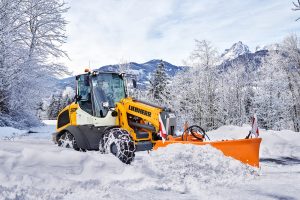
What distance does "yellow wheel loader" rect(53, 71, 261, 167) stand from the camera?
25.0ft

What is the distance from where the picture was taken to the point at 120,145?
7496 mm

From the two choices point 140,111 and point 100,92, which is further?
point 100,92

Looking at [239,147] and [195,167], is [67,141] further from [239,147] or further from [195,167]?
[239,147]

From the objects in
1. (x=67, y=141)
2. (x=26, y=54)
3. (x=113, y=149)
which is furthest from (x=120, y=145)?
(x=26, y=54)

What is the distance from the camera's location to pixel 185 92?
34.5 metres

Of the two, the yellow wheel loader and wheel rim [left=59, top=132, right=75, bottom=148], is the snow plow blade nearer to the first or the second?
the yellow wheel loader

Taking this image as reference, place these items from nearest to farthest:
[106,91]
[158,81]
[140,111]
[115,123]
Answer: [140,111], [115,123], [106,91], [158,81]

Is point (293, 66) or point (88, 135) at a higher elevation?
point (293, 66)

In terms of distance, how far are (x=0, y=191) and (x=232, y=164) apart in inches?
167

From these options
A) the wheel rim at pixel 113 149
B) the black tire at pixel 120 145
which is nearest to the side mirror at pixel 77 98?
the black tire at pixel 120 145

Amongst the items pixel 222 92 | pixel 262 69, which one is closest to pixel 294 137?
pixel 222 92

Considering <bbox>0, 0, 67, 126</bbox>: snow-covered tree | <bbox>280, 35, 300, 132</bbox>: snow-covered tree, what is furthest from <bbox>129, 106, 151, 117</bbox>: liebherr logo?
<bbox>280, 35, 300, 132</bbox>: snow-covered tree

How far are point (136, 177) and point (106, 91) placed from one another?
3708 millimetres

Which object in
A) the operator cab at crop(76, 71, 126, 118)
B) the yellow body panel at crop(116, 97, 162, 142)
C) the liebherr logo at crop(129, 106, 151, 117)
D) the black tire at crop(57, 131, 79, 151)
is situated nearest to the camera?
the yellow body panel at crop(116, 97, 162, 142)
